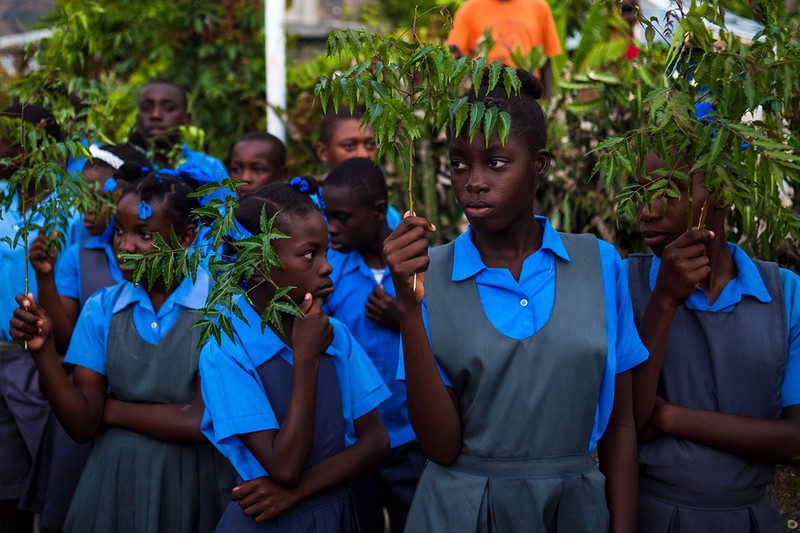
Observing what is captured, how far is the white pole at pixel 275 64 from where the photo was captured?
22.1 feet

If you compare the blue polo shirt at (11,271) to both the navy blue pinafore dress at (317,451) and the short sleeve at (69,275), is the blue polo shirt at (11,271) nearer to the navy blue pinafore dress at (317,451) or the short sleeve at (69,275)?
the short sleeve at (69,275)

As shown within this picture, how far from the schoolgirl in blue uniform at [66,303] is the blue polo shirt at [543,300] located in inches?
70.7

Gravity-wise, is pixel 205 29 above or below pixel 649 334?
above

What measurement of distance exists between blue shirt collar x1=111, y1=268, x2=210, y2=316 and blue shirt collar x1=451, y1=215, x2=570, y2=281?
1.12m

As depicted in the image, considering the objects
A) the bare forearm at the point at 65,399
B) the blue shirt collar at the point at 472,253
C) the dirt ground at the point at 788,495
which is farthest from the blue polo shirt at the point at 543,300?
the dirt ground at the point at 788,495

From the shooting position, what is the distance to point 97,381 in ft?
11.1

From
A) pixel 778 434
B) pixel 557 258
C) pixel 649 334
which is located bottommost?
pixel 778 434

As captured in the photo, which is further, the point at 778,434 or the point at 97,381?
the point at 97,381

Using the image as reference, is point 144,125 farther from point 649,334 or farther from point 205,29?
point 649,334

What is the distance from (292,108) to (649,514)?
5003 mm

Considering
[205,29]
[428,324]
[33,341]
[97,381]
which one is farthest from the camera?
[205,29]

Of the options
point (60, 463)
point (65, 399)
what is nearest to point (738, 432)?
point (65, 399)

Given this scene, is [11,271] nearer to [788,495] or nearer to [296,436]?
[296,436]

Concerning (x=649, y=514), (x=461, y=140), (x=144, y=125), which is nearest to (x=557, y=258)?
(x=461, y=140)
